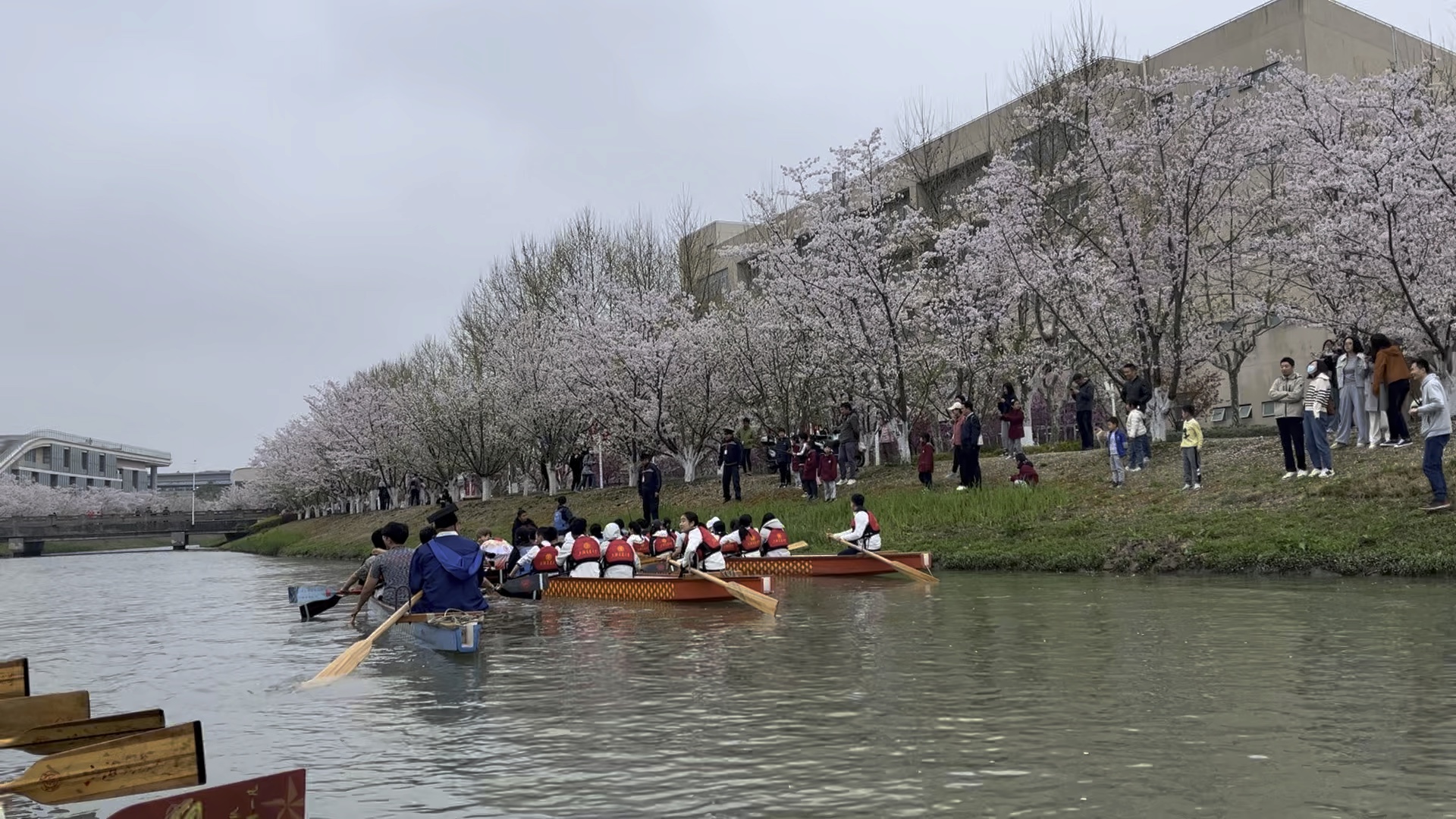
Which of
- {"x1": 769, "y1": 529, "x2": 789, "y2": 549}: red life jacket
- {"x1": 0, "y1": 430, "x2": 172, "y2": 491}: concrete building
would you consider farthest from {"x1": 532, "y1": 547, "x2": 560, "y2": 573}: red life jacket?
{"x1": 0, "y1": 430, "x2": 172, "y2": 491}: concrete building

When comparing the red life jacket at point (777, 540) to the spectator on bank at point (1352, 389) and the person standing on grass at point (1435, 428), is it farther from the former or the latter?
the spectator on bank at point (1352, 389)

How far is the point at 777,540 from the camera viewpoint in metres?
21.6

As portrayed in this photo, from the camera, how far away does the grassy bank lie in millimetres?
16891

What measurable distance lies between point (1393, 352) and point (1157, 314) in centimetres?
684

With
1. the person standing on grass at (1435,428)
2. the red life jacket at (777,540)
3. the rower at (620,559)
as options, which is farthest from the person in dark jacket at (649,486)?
the person standing on grass at (1435,428)

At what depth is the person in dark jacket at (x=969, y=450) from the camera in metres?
25.8

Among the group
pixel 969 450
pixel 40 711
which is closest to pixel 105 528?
pixel 969 450

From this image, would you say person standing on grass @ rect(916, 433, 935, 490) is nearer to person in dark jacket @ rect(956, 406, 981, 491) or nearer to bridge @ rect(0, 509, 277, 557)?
person in dark jacket @ rect(956, 406, 981, 491)

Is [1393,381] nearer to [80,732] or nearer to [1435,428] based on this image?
[1435,428]

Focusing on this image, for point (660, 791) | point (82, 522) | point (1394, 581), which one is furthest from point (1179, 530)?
point (82, 522)

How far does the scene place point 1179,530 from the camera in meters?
19.4

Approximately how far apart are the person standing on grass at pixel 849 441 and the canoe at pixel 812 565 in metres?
9.12

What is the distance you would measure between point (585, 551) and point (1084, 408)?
1415cm

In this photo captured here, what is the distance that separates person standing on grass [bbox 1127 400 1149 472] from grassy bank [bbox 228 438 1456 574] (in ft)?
1.12
